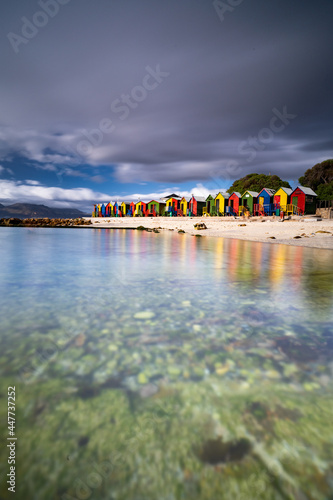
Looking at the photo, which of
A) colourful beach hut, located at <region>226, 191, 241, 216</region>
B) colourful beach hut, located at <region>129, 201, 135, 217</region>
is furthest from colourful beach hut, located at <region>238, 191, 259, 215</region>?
colourful beach hut, located at <region>129, 201, 135, 217</region>

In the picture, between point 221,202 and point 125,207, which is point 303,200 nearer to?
point 221,202

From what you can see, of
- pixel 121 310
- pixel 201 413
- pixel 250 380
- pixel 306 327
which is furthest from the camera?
pixel 121 310

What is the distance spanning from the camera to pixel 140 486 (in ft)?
4.25

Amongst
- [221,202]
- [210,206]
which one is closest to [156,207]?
[210,206]

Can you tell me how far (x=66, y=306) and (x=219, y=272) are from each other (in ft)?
13.0

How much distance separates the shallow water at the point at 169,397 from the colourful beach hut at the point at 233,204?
39.9 metres

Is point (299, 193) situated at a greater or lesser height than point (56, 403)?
greater

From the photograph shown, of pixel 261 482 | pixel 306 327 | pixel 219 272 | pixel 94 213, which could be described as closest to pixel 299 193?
pixel 219 272

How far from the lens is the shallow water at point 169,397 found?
134cm

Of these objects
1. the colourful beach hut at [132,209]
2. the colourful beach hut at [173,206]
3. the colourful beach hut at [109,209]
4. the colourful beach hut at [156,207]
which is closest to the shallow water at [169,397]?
the colourful beach hut at [173,206]

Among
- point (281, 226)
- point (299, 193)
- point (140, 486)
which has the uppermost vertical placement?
point (299, 193)

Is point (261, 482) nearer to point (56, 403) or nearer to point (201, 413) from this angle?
point (201, 413)

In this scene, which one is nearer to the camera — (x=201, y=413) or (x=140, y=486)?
(x=140, y=486)

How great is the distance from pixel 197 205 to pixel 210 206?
2442 millimetres
